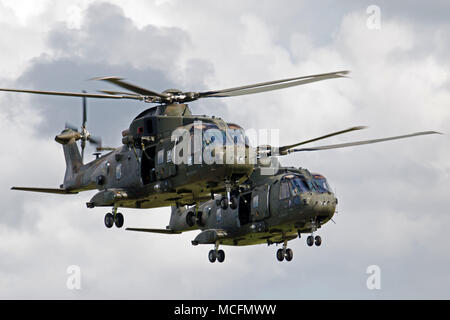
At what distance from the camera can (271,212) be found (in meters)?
62.3

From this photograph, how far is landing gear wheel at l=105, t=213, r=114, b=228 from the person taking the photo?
56.3m

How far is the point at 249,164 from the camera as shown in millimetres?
50906

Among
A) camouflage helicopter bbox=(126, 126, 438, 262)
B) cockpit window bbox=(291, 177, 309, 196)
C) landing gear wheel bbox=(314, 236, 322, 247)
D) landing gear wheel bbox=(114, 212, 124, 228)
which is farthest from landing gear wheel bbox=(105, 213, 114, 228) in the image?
landing gear wheel bbox=(314, 236, 322, 247)

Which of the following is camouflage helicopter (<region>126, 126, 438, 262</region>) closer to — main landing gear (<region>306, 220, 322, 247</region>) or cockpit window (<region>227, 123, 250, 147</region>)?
main landing gear (<region>306, 220, 322, 247</region>)

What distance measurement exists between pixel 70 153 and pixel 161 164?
394 inches

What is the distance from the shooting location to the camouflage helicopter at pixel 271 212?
60719 mm

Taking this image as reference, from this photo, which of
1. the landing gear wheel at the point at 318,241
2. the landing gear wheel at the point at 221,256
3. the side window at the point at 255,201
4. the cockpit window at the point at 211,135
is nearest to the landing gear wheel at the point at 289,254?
the landing gear wheel at the point at 221,256

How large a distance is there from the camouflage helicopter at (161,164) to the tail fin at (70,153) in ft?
7.61

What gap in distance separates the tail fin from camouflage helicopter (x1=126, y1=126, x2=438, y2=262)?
7358 mm

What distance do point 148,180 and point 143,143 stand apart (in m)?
2.04

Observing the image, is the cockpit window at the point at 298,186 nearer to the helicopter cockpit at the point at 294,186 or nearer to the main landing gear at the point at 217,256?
the helicopter cockpit at the point at 294,186
